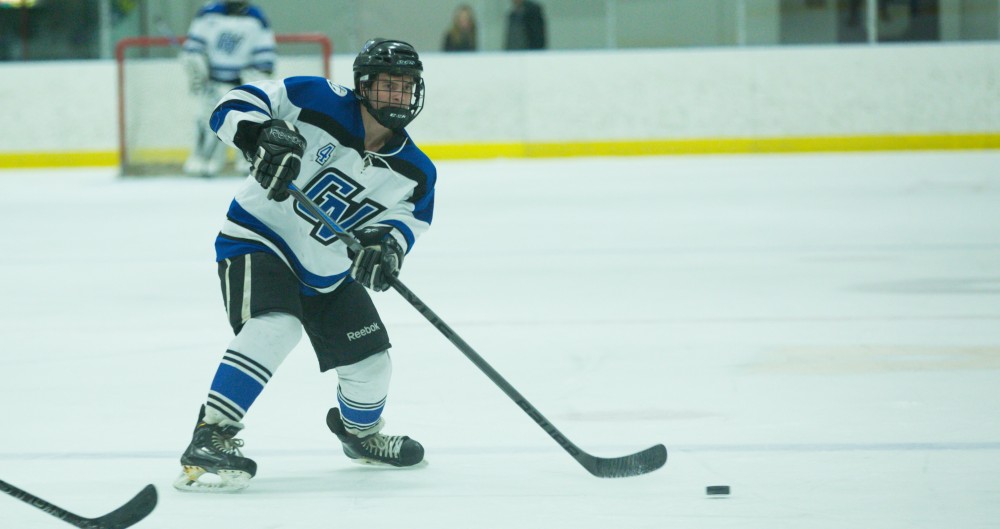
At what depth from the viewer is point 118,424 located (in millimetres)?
2920

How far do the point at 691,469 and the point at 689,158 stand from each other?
856cm

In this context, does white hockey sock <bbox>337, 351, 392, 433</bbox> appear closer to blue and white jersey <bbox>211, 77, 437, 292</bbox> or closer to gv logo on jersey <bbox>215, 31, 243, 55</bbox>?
blue and white jersey <bbox>211, 77, 437, 292</bbox>

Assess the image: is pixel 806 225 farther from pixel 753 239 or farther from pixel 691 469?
pixel 691 469

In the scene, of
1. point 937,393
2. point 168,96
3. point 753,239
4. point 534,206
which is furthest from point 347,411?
point 168,96

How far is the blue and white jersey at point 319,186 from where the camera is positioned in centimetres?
254

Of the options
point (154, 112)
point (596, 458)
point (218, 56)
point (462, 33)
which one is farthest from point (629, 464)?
point (462, 33)

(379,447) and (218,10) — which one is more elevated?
(218,10)

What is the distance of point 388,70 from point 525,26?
889 cm

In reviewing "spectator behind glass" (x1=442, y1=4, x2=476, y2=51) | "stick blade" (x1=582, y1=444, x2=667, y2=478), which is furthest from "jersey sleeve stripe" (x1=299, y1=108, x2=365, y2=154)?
"spectator behind glass" (x1=442, y1=4, x2=476, y2=51)

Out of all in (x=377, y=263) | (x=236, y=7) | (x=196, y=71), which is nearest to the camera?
(x=377, y=263)

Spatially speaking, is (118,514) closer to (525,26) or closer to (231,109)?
(231,109)

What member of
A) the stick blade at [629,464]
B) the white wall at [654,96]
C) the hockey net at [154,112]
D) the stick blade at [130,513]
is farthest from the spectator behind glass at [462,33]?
the stick blade at [130,513]

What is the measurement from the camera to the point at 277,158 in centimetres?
237

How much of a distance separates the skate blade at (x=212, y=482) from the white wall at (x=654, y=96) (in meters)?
8.79
